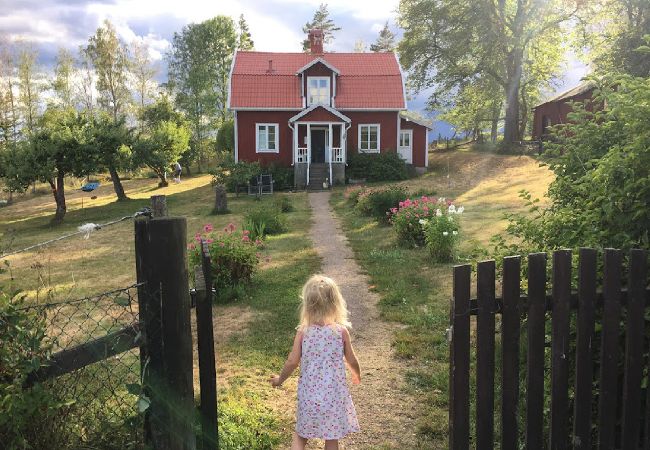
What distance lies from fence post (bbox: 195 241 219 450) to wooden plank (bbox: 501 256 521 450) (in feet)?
5.50

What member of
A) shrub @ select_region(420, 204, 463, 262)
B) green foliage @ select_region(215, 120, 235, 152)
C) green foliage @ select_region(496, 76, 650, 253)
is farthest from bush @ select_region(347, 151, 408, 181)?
green foliage @ select_region(496, 76, 650, 253)

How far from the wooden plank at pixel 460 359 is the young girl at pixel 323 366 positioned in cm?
71

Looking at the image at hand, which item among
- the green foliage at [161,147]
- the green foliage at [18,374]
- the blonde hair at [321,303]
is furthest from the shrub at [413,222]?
the green foliage at [161,147]

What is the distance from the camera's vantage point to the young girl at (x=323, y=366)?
11.3 feet

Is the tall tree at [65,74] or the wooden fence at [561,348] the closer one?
the wooden fence at [561,348]

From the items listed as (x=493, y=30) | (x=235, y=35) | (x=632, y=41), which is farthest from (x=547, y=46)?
(x=235, y=35)

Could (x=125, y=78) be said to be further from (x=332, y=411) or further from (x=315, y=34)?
(x=332, y=411)

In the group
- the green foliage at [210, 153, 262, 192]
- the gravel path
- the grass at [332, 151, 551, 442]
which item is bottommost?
the gravel path

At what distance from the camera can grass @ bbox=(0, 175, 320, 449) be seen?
4535 mm

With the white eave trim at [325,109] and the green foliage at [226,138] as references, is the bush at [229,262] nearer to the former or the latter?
the white eave trim at [325,109]

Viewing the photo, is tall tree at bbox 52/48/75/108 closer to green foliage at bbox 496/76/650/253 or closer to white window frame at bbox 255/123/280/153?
white window frame at bbox 255/123/280/153

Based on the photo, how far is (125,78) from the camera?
5031 cm

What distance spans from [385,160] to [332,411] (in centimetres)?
2696

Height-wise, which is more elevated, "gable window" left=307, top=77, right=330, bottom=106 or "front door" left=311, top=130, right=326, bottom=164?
"gable window" left=307, top=77, right=330, bottom=106
